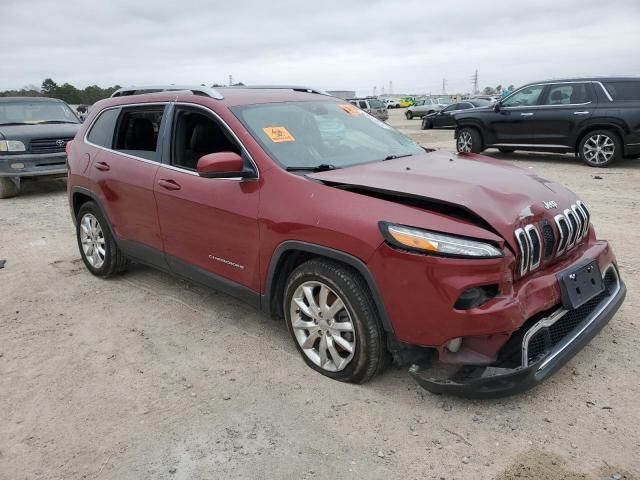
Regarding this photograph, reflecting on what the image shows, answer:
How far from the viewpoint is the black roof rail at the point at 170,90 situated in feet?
12.7

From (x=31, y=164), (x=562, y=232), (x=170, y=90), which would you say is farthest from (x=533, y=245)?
(x=31, y=164)

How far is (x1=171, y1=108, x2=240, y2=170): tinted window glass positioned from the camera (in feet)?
12.5

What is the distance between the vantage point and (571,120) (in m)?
10.6

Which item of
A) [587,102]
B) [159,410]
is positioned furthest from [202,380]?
[587,102]

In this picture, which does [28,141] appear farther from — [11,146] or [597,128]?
[597,128]

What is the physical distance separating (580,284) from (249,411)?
2.01 metres

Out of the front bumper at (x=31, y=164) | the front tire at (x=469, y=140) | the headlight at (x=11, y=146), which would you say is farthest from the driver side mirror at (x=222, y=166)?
the front tire at (x=469, y=140)

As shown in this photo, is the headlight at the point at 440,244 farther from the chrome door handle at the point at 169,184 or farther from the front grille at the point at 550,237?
the chrome door handle at the point at 169,184

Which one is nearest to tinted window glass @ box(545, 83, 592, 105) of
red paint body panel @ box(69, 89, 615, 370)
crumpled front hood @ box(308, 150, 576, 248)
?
red paint body panel @ box(69, 89, 615, 370)

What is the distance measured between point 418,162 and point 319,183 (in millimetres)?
876

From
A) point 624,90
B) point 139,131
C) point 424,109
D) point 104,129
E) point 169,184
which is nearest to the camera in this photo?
point 169,184

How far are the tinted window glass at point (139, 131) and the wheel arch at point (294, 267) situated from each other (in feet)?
5.31

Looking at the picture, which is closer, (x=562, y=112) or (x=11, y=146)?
(x=11, y=146)

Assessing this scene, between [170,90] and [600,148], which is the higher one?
[170,90]
